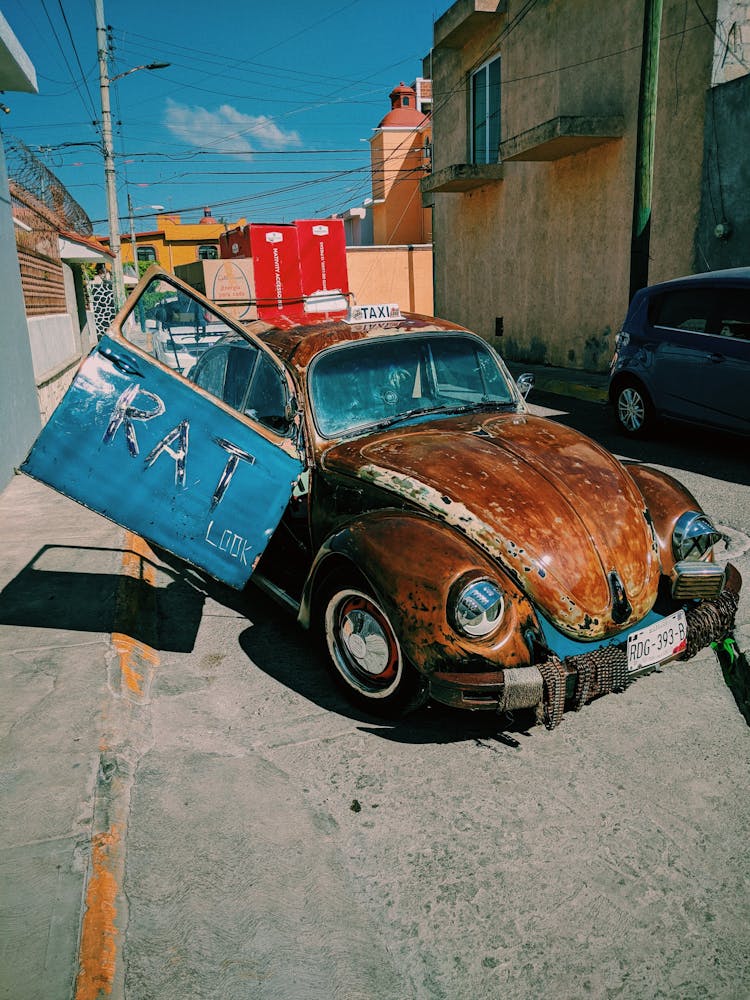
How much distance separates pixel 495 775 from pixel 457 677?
52 cm

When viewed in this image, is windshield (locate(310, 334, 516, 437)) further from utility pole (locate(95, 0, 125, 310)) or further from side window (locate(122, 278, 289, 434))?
utility pole (locate(95, 0, 125, 310))

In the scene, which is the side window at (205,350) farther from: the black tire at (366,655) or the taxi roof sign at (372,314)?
the black tire at (366,655)

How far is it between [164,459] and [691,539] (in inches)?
104

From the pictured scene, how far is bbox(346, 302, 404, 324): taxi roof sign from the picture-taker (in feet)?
15.1

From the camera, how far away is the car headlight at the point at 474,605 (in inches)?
115

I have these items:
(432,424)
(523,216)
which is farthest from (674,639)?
(523,216)

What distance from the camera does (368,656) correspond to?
133 inches

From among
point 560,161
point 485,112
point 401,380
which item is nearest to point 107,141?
point 485,112

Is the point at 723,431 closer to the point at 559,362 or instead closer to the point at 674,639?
the point at 674,639

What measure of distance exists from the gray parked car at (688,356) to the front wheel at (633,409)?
0.5 inches

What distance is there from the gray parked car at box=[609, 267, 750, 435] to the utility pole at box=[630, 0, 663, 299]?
3.43m

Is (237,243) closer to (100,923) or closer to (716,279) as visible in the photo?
(716,279)

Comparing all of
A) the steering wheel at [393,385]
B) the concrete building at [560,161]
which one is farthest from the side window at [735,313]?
the steering wheel at [393,385]

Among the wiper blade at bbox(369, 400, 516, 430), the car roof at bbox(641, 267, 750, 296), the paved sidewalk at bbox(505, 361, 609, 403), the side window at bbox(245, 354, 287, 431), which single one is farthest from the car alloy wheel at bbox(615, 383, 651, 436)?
the side window at bbox(245, 354, 287, 431)
